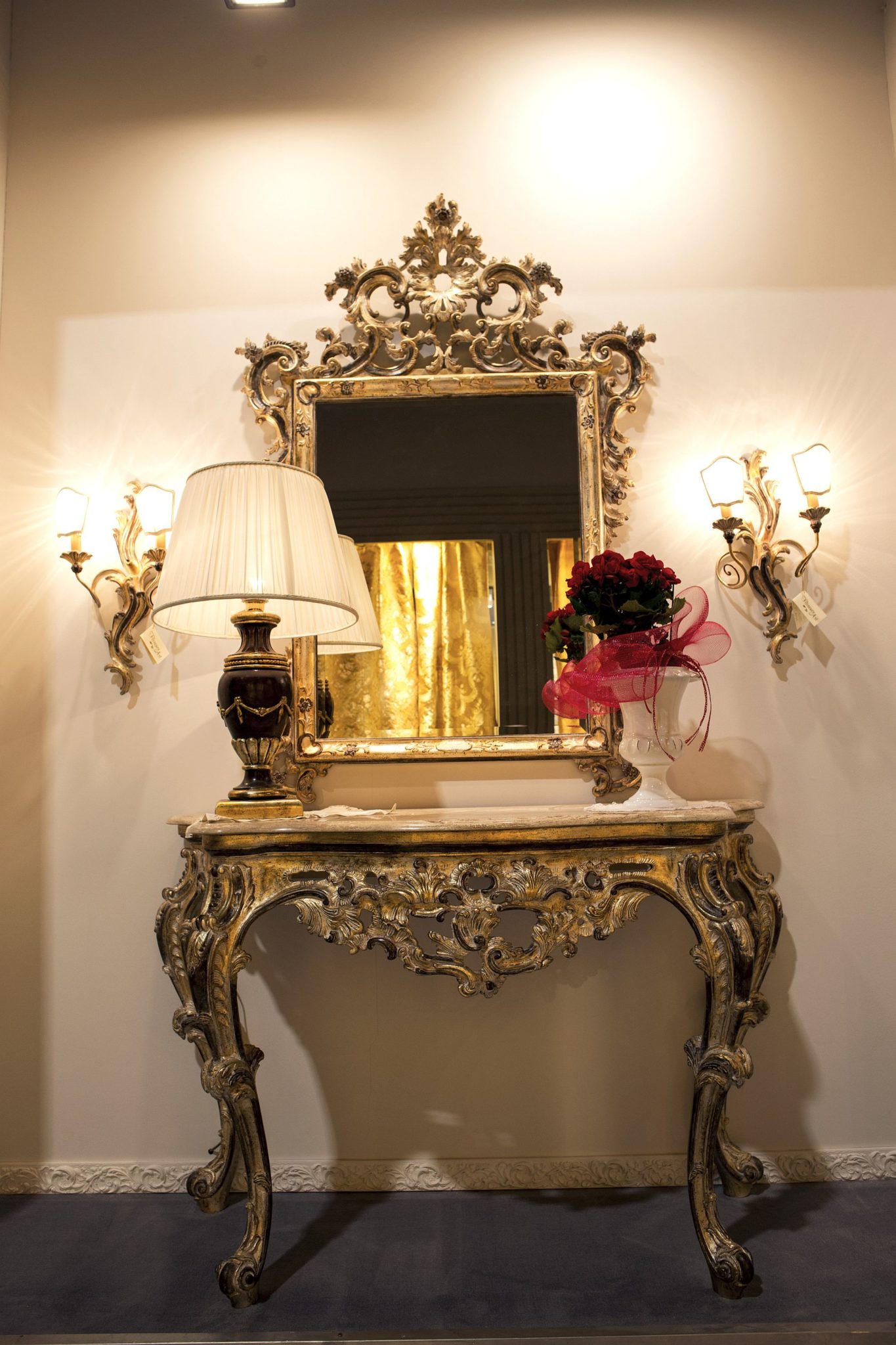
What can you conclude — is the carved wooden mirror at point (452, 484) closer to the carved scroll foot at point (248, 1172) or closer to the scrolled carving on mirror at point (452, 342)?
the scrolled carving on mirror at point (452, 342)

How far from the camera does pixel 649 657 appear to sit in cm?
190

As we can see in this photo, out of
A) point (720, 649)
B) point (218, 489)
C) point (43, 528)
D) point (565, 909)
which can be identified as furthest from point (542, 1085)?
point (43, 528)

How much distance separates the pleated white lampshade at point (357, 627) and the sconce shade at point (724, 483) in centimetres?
98

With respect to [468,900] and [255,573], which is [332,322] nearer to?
[255,573]

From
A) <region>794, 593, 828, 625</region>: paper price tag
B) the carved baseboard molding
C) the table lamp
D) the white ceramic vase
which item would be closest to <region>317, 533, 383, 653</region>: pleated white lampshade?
the table lamp

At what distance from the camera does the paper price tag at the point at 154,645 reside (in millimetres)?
2334

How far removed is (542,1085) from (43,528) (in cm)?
206

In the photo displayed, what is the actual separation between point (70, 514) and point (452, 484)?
3.40 ft

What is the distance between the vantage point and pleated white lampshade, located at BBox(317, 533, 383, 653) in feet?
7.21

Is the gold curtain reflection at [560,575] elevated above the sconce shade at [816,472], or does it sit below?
below

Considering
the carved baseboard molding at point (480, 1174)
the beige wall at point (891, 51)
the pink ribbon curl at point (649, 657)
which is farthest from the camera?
the beige wall at point (891, 51)

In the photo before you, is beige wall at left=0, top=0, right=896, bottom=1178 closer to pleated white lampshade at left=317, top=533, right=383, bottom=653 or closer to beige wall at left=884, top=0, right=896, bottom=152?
beige wall at left=884, top=0, right=896, bottom=152

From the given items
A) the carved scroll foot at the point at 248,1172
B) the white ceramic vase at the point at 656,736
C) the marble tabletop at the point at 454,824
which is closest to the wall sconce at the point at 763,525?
the white ceramic vase at the point at 656,736

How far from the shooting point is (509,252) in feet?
8.01
